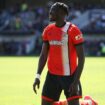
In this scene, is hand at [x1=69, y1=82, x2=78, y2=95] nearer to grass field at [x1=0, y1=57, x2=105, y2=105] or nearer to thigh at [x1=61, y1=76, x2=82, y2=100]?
thigh at [x1=61, y1=76, x2=82, y2=100]

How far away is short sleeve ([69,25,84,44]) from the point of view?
879 cm

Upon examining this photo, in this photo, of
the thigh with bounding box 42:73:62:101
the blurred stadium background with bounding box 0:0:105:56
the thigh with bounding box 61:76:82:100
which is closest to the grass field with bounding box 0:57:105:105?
the thigh with bounding box 42:73:62:101

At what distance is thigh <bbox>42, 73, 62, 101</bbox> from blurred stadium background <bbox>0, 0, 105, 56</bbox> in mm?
29457

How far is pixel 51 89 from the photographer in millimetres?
9070

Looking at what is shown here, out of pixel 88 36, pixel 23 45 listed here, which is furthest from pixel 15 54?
pixel 88 36

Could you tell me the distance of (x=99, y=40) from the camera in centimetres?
4053

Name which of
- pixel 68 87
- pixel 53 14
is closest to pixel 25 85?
pixel 68 87

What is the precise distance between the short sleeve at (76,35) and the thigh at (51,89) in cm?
69

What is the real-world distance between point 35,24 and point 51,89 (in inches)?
1344

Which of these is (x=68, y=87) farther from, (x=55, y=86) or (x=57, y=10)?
(x=57, y=10)

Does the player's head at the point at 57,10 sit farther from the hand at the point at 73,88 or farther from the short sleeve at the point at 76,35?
the hand at the point at 73,88

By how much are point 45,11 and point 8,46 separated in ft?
21.5

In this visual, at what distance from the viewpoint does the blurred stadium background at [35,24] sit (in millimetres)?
40094

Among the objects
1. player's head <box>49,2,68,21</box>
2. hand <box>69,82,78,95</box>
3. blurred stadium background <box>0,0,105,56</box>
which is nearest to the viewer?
hand <box>69,82,78,95</box>
